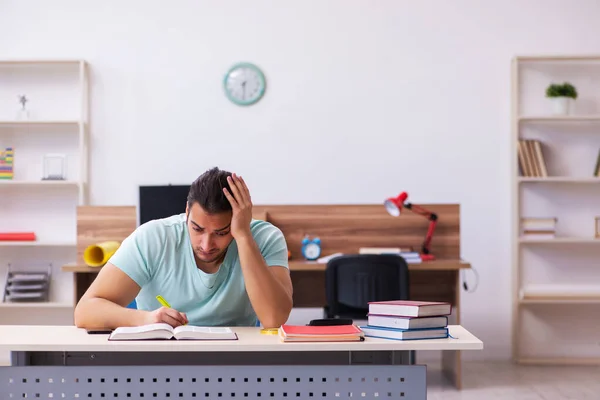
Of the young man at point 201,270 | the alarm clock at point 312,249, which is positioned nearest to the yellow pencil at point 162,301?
the young man at point 201,270

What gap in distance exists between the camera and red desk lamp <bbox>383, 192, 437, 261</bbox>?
14.3 feet

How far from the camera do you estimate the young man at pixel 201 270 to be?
2.07 m

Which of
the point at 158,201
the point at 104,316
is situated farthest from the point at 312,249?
the point at 104,316

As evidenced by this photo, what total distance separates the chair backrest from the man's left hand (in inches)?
71.3

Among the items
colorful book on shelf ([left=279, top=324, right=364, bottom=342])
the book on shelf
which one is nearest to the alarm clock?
the book on shelf

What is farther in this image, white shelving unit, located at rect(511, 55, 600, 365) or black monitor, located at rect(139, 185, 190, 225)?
white shelving unit, located at rect(511, 55, 600, 365)

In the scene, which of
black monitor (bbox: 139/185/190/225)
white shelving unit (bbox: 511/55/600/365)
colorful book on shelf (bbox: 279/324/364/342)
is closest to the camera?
colorful book on shelf (bbox: 279/324/364/342)

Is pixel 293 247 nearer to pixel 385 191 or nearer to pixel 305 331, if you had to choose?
pixel 385 191

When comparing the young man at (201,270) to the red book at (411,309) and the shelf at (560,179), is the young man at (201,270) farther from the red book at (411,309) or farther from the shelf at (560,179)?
the shelf at (560,179)

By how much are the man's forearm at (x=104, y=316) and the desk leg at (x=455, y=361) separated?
2567 millimetres

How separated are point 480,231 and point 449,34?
1371 millimetres

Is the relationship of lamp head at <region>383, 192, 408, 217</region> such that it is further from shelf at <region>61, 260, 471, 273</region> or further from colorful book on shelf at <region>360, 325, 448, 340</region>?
colorful book on shelf at <region>360, 325, 448, 340</region>

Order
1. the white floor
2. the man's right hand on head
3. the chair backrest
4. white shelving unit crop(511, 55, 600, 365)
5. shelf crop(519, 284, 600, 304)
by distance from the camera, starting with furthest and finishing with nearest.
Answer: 1. white shelving unit crop(511, 55, 600, 365)
2. shelf crop(519, 284, 600, 304)
3. the white floor
4. the chair backrest
5. the man's right hand on head

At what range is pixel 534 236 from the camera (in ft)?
16.2
